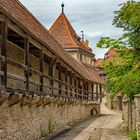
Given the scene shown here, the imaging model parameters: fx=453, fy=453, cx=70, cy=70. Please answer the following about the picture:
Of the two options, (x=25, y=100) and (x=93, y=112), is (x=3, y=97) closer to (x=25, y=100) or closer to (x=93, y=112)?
(x=25, y=100)

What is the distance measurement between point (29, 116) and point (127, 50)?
656cm

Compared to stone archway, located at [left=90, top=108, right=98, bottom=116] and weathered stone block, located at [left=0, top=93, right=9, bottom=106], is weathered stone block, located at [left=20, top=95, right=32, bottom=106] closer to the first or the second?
weathered stone block, located at [left=0, top=93, right=9, bottom=106]

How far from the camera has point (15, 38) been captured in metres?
18.3

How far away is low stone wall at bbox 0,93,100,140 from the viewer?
14836mm

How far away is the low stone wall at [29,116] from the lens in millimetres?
14836

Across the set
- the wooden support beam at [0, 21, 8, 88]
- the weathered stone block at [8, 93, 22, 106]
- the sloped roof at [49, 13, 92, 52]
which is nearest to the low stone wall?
the weathered stone block at [8, 93, 22, 106]

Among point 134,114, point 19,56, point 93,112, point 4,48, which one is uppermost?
point 19,56

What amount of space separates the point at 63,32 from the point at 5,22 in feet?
128

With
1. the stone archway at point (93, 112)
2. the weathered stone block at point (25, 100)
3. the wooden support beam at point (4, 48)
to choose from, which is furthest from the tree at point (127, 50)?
the stone archway at point (93, 112)

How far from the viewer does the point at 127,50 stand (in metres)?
22.2

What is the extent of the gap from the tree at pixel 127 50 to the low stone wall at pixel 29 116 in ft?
11.9

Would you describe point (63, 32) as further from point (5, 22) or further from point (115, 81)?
point (5, 22)

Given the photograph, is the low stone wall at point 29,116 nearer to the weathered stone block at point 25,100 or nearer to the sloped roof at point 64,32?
the weathered stone block at point 25,100

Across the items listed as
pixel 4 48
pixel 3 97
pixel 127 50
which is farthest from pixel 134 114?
pixel 3 97
